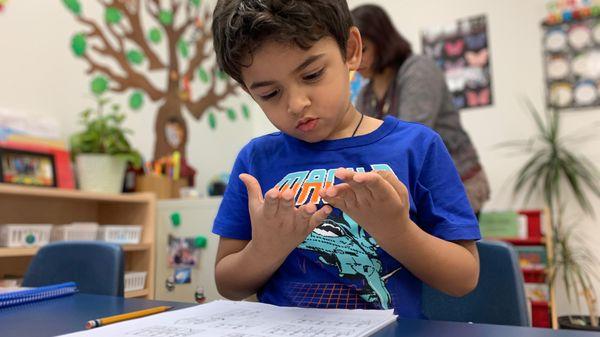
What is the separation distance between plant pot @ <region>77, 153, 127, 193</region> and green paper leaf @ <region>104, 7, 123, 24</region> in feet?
2.89

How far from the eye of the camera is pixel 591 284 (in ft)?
9.71

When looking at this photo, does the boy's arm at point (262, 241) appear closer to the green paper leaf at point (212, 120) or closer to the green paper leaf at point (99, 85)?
the green paper leaf at point (99, 85)

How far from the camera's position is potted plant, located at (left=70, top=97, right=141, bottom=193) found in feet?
7.82

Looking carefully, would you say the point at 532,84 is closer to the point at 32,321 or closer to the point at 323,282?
the point at 323,282

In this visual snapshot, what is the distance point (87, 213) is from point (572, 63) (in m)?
2.91

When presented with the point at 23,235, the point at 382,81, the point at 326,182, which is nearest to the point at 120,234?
the point at 23,235

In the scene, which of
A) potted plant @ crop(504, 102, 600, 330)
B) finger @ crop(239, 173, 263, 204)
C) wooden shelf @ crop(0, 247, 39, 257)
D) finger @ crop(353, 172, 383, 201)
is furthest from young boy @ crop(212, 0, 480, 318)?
potted plant @ crop(504, 102, 600, 330)

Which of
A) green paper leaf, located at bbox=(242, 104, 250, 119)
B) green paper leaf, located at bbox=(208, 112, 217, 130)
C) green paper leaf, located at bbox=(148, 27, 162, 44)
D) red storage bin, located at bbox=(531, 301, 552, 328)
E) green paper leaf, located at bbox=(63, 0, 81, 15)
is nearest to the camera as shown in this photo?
green paper leaf, located at bbox=(63, 0, 81, 15)

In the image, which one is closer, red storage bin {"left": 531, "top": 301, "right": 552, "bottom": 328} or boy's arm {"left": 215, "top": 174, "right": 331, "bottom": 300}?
boy's arm {"left": 215, "top": 174, "right": 331, "bottom": 300}

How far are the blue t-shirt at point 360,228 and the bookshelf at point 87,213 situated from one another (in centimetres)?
160

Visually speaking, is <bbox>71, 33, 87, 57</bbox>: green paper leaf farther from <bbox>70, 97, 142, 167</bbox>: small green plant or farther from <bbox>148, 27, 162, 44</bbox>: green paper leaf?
<bbox>148, 27, 162, 44</bbox>: green paper leaf

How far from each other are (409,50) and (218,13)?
1026mm

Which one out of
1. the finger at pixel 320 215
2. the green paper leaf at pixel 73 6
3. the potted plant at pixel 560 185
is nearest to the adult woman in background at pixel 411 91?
the finger at pixel 320 215

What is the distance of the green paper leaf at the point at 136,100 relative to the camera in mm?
2963
